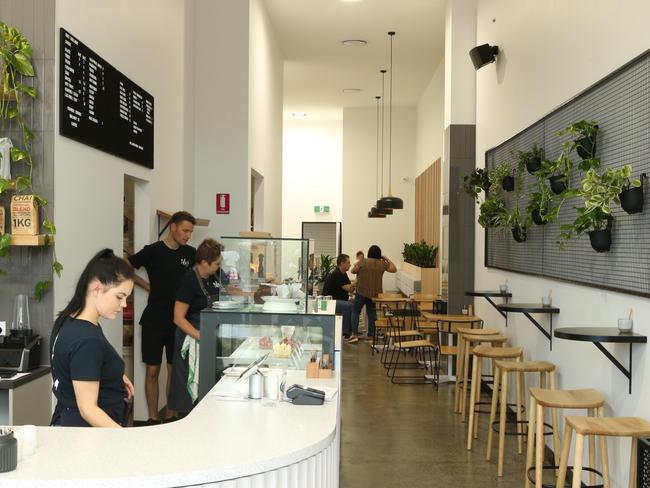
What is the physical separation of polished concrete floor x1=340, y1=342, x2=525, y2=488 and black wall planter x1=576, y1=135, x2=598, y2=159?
212cm

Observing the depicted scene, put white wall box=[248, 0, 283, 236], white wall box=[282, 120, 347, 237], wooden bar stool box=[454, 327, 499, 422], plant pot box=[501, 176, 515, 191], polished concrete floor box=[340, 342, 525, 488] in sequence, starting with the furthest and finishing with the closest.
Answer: white wall box=[282, 120, 347, 237]
white wall box=[248, 0, 283, 236]
wooden bar stool box=[454, 327, 499, 422]
plant pot box=[501, 176, 515, 191]
polished concrete floor box=[340, 342, 525, 488]

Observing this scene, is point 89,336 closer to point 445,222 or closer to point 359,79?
point 445,222

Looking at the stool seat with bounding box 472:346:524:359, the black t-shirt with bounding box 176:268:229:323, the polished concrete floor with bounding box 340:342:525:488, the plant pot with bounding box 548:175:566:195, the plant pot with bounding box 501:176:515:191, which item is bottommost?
the polished concrete floor with bounding box 340:342:525:488

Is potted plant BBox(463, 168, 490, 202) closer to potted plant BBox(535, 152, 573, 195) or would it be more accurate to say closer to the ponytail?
potted plant BBox(535, 152, 573, 195)

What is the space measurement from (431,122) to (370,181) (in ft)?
10.0

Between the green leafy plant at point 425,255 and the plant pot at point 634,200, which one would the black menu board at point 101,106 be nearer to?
the plant pot at point 634,200

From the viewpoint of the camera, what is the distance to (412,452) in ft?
17.6

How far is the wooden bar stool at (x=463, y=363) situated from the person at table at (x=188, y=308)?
8.45 feet

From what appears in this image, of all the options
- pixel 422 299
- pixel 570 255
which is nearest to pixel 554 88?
pixel 570 255

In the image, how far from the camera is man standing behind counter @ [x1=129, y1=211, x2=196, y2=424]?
541 centimetres

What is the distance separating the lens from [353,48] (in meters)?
11.1

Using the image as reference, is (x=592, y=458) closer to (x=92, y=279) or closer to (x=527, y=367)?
(x=527, y=367)

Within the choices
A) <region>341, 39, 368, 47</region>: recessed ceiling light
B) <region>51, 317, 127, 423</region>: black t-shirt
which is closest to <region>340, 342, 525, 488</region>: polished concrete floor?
<region>51, 317, 127, 423</region>: black t-shirt

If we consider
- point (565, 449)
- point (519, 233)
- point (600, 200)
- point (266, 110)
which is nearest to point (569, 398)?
point (565, 449)
